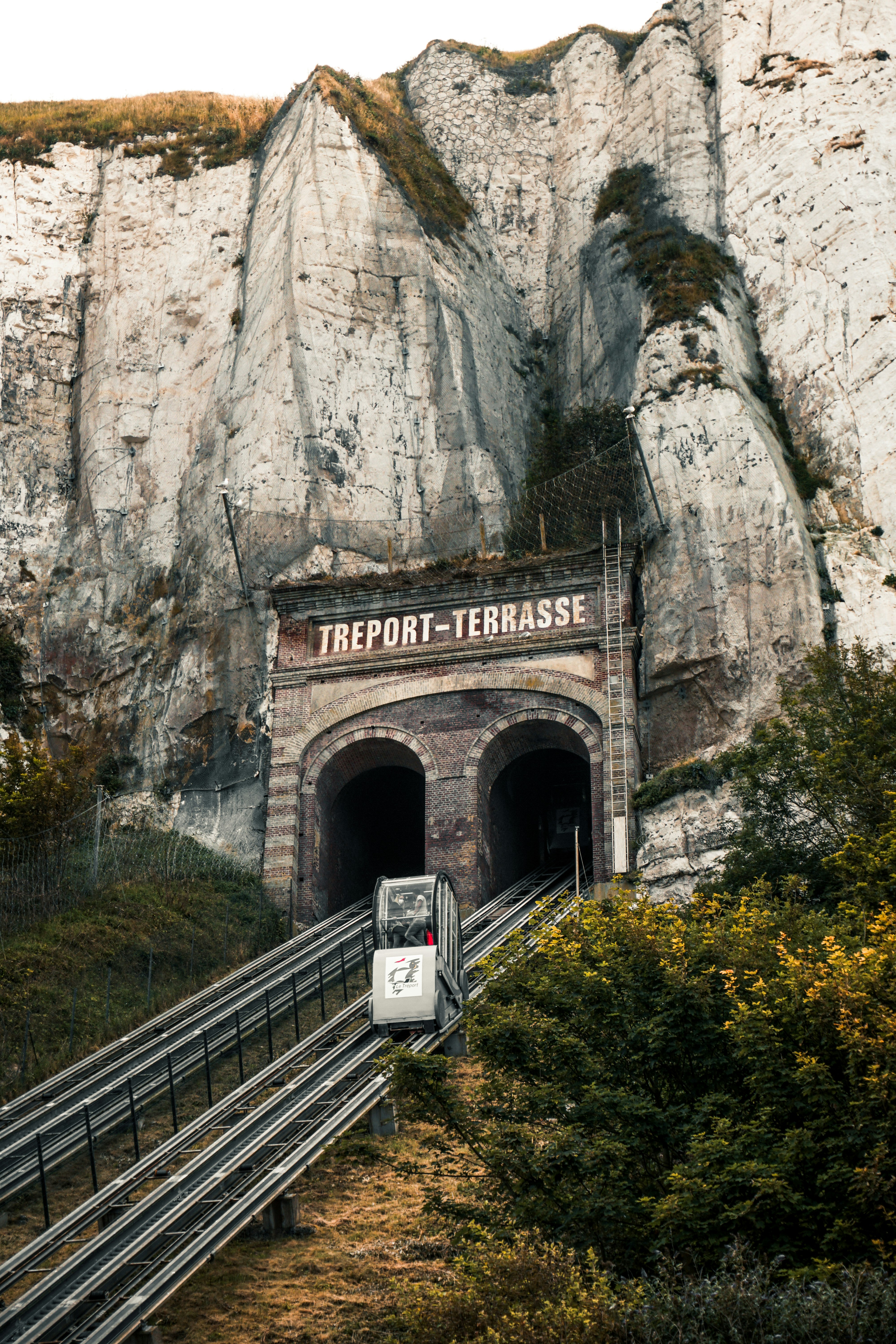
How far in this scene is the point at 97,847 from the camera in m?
28.9

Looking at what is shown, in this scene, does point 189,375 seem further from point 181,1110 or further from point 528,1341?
point 528,1341

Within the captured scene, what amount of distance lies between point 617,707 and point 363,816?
8.38m

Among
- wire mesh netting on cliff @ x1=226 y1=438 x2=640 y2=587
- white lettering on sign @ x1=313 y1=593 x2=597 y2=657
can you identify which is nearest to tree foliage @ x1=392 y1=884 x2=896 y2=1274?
white lettering on sign @ x1=313 y1=593 x2=597 y2=657

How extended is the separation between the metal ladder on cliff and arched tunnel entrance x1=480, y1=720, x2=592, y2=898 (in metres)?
0.98

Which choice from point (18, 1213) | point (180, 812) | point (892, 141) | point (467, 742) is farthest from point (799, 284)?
point (18, 1213)

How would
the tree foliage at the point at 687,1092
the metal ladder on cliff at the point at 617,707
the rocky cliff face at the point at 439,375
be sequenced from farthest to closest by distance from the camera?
the rocky cliff face at the point at 439,375
the metal ladder on cliff at the point at 617,707
the tree foliage at the point at 687,1092

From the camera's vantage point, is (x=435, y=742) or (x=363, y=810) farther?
(x=363, y=810)

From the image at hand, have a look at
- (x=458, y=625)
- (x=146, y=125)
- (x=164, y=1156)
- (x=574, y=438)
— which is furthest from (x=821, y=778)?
(x=146, y=125)

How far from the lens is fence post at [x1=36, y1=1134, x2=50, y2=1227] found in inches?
621

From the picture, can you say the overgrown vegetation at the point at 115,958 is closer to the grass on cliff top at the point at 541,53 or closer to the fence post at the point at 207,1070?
the fence post at the point at 207,1070

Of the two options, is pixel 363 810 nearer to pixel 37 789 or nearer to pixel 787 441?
pixel 37 789

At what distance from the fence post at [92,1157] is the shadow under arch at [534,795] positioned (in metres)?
15.3

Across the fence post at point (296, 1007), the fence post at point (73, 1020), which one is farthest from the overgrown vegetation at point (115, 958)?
the fence post at point (296, 1007)

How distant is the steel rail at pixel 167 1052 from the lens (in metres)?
18.5
